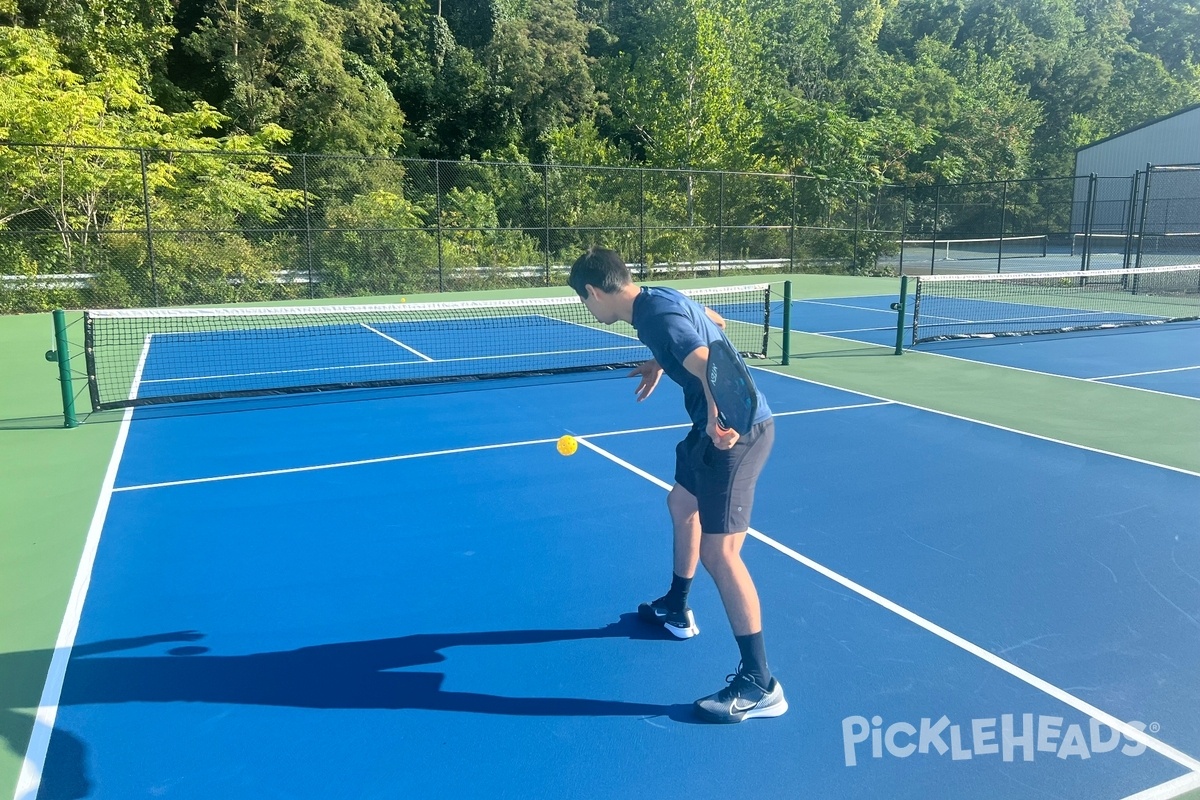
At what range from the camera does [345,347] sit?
14.8 metres

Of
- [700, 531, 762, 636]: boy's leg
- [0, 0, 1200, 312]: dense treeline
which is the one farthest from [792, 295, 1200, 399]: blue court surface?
[0, 0, 1200, 312]: dense treeline

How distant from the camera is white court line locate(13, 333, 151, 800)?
3.28m

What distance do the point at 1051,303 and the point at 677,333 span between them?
20215 millimetres

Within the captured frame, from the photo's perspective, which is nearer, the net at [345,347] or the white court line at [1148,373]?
the net at [345,347]

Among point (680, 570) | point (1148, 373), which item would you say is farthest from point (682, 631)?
point (1148, 373)

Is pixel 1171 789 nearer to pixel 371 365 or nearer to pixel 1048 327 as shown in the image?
pixel 371 365

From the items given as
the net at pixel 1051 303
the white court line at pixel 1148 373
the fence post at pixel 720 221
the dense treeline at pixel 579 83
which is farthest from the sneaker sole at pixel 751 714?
the fence post at pixel 720 221

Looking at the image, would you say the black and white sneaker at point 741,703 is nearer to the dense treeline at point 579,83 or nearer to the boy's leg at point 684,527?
the boy's leg at point 684,527

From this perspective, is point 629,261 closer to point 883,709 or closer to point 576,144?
point 576,144

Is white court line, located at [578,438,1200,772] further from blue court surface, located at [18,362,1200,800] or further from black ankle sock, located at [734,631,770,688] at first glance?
black ankle sock, located at [734,631,770,688]

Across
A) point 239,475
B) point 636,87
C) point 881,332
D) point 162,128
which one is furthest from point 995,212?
point 239,475

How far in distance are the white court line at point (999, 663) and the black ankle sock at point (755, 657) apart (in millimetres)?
1201

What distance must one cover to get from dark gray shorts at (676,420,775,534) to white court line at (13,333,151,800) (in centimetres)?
264

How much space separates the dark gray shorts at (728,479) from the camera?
11.5 feet
